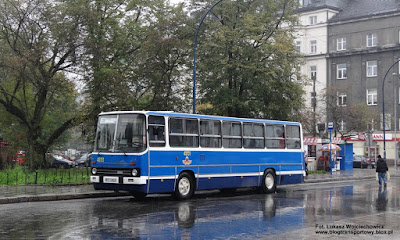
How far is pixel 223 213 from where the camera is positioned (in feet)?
47.6

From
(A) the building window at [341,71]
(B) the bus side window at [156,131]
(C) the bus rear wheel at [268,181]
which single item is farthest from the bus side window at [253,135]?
(A) the building window at [341,71]

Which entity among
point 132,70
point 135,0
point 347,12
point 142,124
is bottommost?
point 142,124

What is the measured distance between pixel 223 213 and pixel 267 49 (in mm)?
18520

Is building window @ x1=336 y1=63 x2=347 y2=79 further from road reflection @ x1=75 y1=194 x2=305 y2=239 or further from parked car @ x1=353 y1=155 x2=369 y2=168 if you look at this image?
road reflection @ x1=75 y1=194 x2=305 y2=239

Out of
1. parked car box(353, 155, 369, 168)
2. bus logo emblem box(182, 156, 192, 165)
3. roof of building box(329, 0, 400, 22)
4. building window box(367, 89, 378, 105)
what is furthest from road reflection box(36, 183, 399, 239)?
roof of building box(329, 0, 400, 22)

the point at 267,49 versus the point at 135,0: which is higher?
the point at 135,0

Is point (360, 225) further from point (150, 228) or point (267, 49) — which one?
point (267, 49)

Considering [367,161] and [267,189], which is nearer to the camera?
[267,189]

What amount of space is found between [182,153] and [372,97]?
52.4 m

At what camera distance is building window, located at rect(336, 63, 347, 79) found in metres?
68.6

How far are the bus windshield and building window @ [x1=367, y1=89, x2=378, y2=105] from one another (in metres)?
53.5

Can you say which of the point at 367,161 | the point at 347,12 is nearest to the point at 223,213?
the point at 367,161

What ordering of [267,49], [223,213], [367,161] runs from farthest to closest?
[367,161] → [267,49] → [223,213]

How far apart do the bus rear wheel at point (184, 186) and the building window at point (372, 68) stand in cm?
5205
